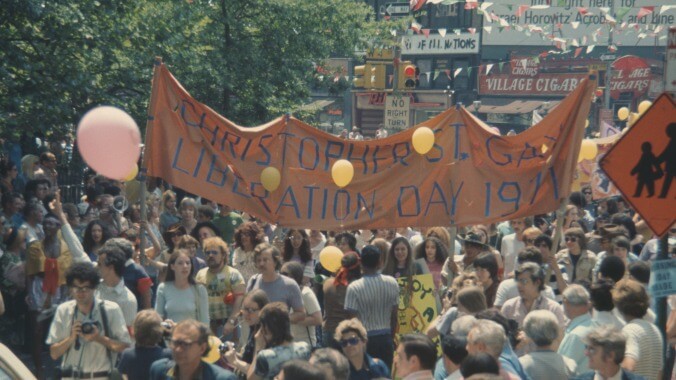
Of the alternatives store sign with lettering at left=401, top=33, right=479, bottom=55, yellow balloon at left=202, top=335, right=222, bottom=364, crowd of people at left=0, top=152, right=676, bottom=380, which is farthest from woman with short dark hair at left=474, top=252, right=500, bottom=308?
store sign with lettering at left=401, top=33, right=479, bottom=55

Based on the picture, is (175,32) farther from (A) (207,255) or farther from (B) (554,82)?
(B) (554,82)

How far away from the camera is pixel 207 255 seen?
974 cm

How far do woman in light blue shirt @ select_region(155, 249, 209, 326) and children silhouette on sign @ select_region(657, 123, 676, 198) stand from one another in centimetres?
345

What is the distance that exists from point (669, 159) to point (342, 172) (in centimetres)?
397

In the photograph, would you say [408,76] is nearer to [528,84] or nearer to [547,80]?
[547,80]

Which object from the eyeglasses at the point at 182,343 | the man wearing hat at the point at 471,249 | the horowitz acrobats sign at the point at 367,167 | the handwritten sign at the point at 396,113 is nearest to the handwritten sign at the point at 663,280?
the eyeglasses at the point at 182,343

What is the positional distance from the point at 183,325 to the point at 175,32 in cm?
1196

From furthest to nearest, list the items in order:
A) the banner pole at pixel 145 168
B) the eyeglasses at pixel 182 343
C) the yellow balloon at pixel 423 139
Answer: the yellow balloon at pixel 423 139 → the banner pole at pixel 145 168 → the eyeglasses at pixel 182 343

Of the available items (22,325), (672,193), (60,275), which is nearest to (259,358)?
(672,193)

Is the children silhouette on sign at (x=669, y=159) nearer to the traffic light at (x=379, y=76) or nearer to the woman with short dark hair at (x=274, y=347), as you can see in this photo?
the woman with short dark hair at (x=274, y=347)

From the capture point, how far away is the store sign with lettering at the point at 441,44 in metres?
51.6

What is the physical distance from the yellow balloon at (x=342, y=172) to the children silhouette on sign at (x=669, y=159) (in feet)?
12.8

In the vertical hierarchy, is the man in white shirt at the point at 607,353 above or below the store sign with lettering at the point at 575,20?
above

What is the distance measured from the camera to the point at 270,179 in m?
10.9
